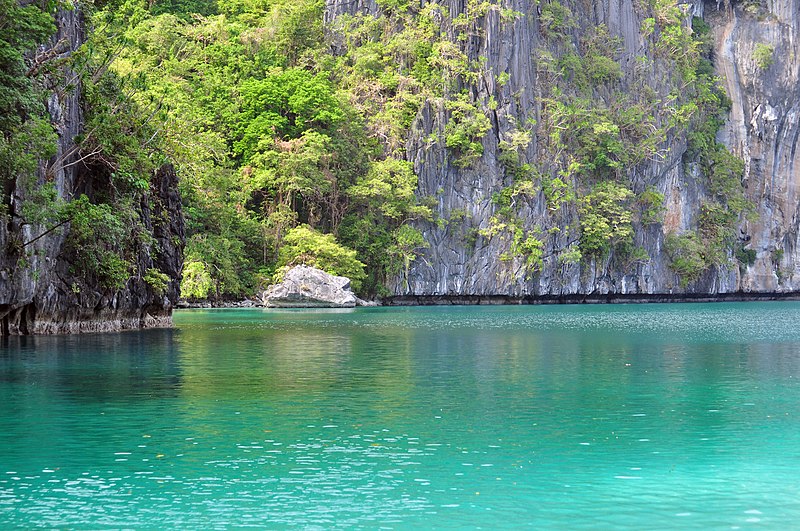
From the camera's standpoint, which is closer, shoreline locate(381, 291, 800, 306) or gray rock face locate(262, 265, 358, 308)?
gray rock face locate(262, 265, 358, 308)

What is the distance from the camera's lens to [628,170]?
270ft

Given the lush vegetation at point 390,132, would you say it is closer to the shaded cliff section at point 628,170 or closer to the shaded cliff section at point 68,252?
the shaded cliff section at point 628,170

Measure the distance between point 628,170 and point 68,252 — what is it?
57.0m

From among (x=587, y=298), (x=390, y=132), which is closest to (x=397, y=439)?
(x=390, y=132)

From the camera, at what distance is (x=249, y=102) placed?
6656 cm

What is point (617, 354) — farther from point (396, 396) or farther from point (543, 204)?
point (543, 204)

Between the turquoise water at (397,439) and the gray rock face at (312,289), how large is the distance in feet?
110

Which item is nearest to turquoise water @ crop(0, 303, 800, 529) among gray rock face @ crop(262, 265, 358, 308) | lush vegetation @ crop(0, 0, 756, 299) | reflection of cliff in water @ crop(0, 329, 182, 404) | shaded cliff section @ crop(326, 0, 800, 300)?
reflection of cliff in water @ crop(0, 329, 182, 404)

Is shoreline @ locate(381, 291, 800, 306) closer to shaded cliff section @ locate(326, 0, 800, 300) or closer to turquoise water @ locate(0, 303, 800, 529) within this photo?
shaded cliff section @ locate(326, 0, 800, 300)

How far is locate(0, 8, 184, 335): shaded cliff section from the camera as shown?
2809 centimetres

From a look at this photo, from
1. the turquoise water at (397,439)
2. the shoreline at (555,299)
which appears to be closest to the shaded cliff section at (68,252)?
the turquoise water at (397,439)

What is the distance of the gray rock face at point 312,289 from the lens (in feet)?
202

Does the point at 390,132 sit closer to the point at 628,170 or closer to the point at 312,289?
the point at 312,289

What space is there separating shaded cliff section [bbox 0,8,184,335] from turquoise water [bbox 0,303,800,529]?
2.78 m
